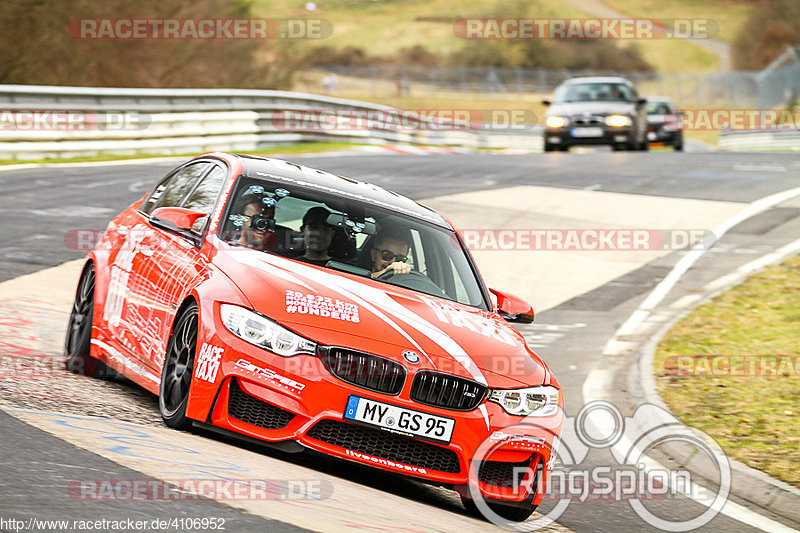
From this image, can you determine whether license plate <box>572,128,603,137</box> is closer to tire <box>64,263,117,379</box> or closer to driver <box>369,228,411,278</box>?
tire <box>64,263,117,379</box>

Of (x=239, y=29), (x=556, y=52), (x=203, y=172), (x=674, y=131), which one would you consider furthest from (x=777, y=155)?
(x=556, y=52)

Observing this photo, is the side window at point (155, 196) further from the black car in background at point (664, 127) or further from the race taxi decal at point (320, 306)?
the black car in background at point (664, 127)

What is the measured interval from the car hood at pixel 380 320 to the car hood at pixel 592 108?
21.9 m

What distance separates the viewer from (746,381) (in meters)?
9.50

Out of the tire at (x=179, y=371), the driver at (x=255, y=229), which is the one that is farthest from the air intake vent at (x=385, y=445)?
the driver at (x=255, y=229)

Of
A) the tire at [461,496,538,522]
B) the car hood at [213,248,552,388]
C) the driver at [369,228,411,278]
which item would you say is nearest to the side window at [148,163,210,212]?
the car hood at [213,248,552,388]

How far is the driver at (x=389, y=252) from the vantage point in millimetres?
6723

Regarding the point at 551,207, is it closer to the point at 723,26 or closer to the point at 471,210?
the point at 471,210

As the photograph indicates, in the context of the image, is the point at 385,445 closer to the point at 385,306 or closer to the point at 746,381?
the point at 385,306

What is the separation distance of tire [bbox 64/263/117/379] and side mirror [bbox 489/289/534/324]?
2.59 m

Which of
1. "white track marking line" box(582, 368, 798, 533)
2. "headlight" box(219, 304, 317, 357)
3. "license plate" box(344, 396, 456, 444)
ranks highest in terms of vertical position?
"headlight" box(219, 304, 317, 357)

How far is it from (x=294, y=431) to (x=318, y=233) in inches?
62.8

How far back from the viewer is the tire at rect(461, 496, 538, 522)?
5.81 metres

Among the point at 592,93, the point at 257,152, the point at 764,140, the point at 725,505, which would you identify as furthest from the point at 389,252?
the point at 764,140
